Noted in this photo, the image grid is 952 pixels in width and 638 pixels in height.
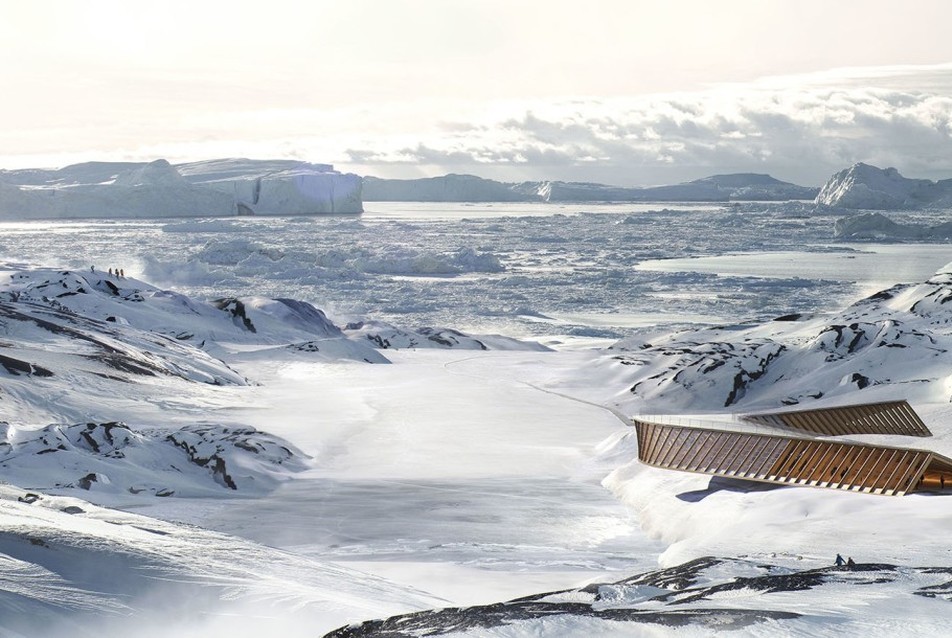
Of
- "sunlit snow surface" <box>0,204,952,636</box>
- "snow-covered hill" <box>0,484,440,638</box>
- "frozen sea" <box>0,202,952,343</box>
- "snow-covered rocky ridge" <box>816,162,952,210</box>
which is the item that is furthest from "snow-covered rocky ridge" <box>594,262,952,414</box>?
"snow-covered rocky ridge" <box>816,162,952,210</box>

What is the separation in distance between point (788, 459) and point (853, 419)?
191 inches

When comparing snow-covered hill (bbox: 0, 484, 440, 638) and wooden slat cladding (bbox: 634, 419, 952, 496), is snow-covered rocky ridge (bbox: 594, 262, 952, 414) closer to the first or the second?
wooden slat cladding (bbox: 634, 419, 952, 496)

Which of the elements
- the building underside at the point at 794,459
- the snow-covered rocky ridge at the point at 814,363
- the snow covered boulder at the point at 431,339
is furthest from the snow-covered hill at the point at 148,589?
the snow covered boulder at the point at 431,339

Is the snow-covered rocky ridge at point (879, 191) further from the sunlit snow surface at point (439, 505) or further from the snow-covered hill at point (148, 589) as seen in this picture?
the snow-covered hill at point (148, 589)

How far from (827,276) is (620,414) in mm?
45526

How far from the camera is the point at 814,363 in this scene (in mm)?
29812

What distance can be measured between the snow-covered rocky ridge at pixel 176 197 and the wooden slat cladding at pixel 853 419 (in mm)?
106073

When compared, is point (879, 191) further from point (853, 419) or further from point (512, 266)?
point (853, 419)

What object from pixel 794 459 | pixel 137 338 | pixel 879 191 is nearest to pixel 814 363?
pixel 794 459

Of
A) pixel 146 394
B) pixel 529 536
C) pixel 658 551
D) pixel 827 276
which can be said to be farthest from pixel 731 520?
pixel 827 276

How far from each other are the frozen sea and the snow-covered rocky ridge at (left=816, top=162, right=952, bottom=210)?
37.8 meters

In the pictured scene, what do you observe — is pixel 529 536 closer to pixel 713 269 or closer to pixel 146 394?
pixel 146 394

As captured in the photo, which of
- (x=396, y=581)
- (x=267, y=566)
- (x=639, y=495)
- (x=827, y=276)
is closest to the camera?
(x=267, y=566)

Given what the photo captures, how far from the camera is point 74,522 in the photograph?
41.5 ft
